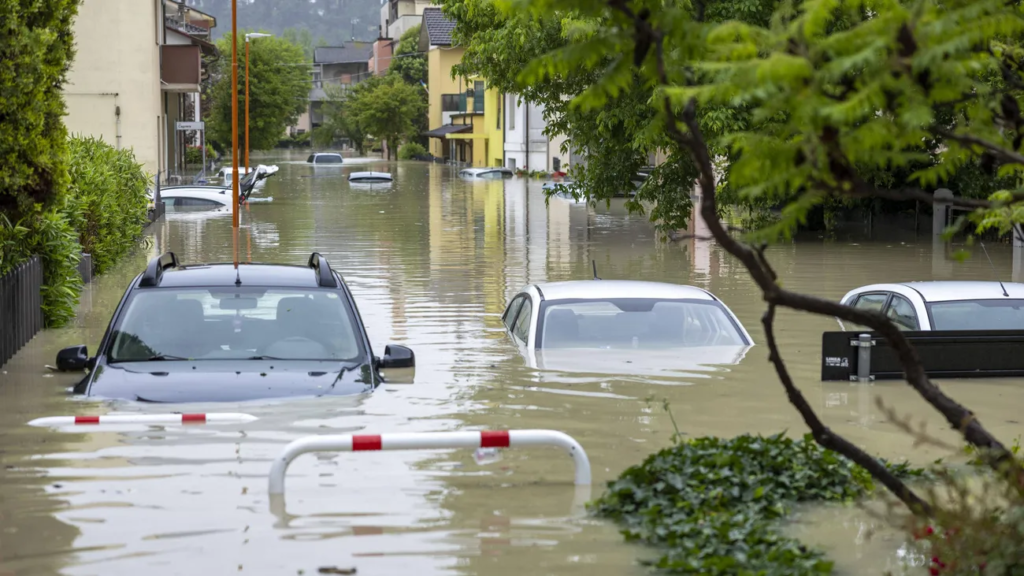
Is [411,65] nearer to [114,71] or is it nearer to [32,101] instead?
[114,71]

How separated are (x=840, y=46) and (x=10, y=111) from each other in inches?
405

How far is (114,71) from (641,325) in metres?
37.5

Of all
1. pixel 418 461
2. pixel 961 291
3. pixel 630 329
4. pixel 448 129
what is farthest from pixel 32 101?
pixel 448 129

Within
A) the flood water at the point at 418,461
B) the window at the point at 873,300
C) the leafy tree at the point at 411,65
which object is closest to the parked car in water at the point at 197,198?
the flood water at the point at 418,461

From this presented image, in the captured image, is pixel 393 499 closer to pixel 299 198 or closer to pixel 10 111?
pixel 10 111

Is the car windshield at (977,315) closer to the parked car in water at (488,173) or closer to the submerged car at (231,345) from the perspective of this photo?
the submerged car at (231,345)

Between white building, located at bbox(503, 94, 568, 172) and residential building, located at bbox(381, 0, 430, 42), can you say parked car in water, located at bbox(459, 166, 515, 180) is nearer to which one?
white building, located at bbox(503, 94, 568, 172)

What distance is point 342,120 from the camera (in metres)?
133

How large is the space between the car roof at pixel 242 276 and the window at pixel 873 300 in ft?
17.7

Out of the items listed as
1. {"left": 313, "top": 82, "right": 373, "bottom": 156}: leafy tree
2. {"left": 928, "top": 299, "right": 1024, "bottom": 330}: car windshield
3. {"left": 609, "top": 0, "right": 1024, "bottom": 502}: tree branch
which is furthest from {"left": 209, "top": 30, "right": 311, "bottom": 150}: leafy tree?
{"left": 609, "top": 0, "right": 1024, "bottom": 502}: tree branch

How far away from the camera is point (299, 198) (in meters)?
52.8

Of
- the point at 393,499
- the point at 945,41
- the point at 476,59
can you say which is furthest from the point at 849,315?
the point at 476,59

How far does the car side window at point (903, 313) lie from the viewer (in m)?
12.3

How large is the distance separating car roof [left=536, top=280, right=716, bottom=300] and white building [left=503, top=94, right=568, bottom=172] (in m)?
63.4
